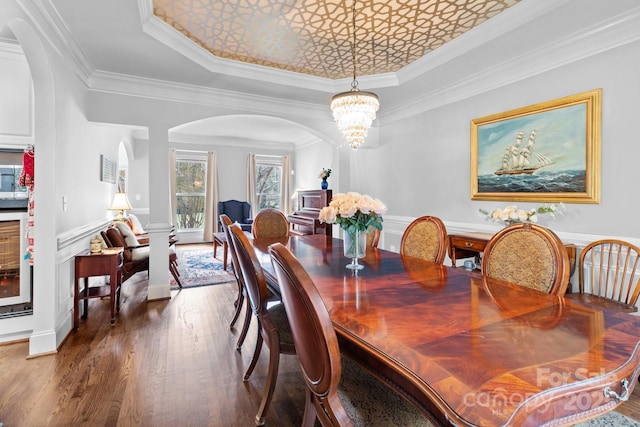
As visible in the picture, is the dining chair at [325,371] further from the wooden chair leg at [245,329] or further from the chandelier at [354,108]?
the chandelier at [354,108]

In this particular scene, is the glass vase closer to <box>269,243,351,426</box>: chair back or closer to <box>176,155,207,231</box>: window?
<box>269,243,351,426</box>: chair back

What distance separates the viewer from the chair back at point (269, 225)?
3.41m

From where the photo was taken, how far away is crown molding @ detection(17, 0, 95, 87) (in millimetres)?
2105

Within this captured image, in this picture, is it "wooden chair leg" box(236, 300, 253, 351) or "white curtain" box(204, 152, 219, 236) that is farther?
"white curtain" box(204, 152, 219, 236)

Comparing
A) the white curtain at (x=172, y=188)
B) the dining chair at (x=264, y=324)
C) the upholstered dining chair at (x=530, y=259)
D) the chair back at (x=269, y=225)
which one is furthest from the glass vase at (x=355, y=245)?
the white curtain at (x=172, y=188)

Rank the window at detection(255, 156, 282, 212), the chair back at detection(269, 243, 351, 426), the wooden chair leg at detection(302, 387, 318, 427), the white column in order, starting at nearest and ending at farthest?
1. the chair back at detection(269, 243, 351, 426)
2. the wooden chair leg at detection(302, 387, 318, 427)
3. the white column
4. the window at detection(255, 156, 282, 212)

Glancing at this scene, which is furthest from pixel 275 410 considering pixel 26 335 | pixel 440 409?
pixel 26 335

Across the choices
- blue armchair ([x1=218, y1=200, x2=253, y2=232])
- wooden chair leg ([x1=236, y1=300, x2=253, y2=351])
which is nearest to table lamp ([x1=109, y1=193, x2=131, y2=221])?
blue armchair ([x1=218, y1=200, x2=253, y2=232])

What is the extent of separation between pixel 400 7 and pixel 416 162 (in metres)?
2.15

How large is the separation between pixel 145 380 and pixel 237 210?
543cm

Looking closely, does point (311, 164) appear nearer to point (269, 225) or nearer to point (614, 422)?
point (269, 225)

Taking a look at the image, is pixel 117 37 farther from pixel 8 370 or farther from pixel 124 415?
pixel 124 415

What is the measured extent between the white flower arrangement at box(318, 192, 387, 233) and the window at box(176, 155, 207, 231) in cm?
651

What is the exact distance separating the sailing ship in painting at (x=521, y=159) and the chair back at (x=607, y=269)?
0.83m
